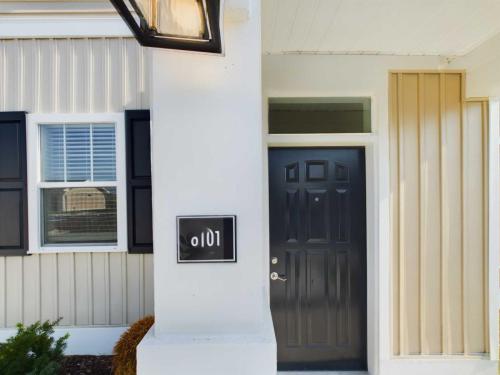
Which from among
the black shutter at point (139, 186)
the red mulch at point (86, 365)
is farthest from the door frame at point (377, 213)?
the red mulch at point (86, 365)

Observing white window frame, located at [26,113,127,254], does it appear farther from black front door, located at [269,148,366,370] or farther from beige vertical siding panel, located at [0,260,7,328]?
black front door, located at [269,148,366,370]

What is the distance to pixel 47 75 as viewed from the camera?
7.98 ft

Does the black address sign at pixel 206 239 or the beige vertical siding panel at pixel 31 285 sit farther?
the beige vertical siding panel at pixel 31 285

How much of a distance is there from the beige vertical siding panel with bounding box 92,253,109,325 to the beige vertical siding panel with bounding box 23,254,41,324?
1.52ft

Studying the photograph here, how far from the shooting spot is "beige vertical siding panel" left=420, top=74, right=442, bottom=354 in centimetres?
242

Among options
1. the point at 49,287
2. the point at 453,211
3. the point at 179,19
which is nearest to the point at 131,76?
the point at 179,19

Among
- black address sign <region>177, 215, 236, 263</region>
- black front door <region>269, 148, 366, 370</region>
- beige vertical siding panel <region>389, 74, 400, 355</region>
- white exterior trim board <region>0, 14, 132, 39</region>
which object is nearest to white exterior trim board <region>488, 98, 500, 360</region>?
beige vertical siding panel <region>389, 74, 400, 355</region>

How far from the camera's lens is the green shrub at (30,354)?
5.88 feet

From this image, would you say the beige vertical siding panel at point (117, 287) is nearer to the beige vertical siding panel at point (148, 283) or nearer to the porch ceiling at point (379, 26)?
the beige vertical siding panel at point (148, 283)

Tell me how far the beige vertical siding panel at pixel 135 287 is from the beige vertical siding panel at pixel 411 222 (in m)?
2.15

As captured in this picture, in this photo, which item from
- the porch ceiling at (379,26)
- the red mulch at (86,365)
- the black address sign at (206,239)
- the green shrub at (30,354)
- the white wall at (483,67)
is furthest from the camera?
the red mulch at (86,365)

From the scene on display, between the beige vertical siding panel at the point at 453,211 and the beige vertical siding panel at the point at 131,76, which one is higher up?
the beige vertical siding panel at the point at 131,76

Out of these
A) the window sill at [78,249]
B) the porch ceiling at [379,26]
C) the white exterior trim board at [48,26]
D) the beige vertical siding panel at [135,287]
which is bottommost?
the beige vertical siding panel at [135,287]

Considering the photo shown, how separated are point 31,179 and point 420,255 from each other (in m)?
3.19
